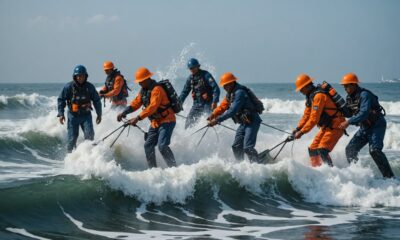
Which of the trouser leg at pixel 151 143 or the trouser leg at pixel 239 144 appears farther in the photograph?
the trouser leg at pixel 239 144

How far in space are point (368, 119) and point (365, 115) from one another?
1.29 feet

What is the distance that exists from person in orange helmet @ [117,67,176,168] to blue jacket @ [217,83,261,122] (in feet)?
3.01

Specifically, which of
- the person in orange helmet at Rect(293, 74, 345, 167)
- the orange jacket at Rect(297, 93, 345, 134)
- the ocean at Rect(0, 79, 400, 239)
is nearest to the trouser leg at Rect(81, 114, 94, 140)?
the ocean at Rect(0, 79, 400, 239)

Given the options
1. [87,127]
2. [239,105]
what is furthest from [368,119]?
[87,127]

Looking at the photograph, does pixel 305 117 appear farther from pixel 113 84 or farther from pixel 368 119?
pixel 113 84

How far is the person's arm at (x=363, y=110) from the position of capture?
9.77 m

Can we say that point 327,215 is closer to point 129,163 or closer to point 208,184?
point 208,184

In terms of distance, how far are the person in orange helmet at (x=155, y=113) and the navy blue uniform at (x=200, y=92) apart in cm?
234

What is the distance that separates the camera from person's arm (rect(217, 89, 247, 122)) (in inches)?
408

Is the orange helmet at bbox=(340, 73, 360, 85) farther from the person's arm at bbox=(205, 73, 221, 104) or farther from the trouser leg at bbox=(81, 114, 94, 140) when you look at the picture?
the trouser leg at bbox=(81, 114, 94, 140)

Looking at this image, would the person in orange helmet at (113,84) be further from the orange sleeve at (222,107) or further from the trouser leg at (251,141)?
the trouser leg at (251,141)

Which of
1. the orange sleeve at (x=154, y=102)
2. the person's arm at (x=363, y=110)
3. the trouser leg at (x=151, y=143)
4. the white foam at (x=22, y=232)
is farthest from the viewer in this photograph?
the trouser leg at (x=151, y=143)

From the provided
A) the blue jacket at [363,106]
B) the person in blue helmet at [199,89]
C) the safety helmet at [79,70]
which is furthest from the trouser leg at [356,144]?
the safety helmet at [79,70]

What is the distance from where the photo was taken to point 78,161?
1100cm
